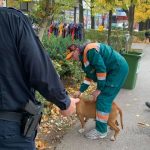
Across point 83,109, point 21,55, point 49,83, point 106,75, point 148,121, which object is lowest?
point 148,121

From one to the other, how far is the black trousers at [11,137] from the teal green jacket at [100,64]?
2774 mm

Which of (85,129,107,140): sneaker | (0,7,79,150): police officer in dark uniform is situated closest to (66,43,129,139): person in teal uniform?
(85,129,107,140): sneaker

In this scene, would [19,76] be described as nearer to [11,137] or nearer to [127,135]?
[11,137]

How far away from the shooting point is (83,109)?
6.07 m

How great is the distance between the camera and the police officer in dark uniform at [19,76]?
8.79ft

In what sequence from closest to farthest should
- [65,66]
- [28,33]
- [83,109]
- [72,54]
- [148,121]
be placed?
[28,33], [72,54], [83,109], [148,121], [65,66]

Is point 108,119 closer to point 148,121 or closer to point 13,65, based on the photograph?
point 148,121

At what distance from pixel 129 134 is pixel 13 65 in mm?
4029

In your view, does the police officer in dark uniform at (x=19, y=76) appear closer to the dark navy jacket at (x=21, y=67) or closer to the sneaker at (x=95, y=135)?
the dark navy jacket at (x=21, y=67)

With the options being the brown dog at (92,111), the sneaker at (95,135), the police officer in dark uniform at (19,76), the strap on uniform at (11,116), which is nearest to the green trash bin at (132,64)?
the brown dog at (92,111)

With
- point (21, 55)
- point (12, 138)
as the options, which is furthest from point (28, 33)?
point (12, 138)

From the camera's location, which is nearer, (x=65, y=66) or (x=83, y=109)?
(x=83, y=109)

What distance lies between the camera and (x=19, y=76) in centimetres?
278

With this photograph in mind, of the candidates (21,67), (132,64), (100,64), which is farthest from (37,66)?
(132,64)
